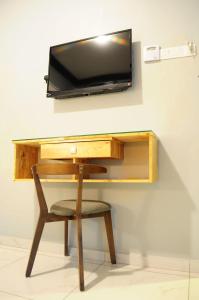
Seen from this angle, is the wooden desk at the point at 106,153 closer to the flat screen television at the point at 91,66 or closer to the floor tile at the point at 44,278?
the flat screen television at the point at 91,66

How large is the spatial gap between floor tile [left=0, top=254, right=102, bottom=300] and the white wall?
0.24 meters

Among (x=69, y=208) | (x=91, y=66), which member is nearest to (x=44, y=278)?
(x=69, y=208)

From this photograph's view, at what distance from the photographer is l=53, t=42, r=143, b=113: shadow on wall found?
182 cm

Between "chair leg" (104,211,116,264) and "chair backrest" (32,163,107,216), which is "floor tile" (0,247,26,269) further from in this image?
"chair leg" (104,211,116,264)

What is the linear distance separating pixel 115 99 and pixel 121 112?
0.40 ft

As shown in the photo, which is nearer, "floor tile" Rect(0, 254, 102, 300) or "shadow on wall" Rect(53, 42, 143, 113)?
"floor tile" Rect(0, 254, 102, 300)

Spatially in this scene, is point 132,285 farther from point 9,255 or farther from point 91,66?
point 91,66

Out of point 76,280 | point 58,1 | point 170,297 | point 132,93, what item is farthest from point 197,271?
point 58,1

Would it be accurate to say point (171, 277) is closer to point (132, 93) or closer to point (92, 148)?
point (92, 148)

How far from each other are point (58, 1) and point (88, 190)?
172cm

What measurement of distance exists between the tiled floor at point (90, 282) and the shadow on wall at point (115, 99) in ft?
3.96

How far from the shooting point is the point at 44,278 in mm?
→ 1490

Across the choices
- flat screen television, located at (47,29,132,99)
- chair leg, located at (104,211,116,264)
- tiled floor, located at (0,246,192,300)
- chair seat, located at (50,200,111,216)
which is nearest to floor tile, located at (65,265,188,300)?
tiled floor, located at (0,246,192,300)

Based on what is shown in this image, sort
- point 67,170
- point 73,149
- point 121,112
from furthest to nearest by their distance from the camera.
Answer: point 121,112 → point 73,149 → point 67,170
